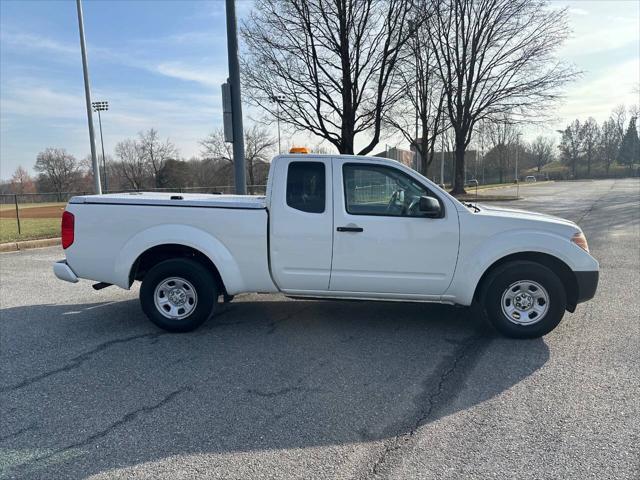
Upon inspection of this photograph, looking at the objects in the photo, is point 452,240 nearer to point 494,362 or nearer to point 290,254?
point 494,362

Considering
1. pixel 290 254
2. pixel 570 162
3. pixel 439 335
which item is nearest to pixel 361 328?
pixel 439 335

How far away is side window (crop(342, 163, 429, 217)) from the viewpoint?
179 inches

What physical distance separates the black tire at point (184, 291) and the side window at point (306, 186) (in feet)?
4.11

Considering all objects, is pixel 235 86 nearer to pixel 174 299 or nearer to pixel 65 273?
pixel 65 273

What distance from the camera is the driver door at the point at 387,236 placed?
4.46 meters

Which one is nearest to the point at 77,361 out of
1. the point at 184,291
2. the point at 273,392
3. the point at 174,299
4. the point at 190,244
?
the point at 174,299

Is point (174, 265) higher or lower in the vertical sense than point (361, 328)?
higher

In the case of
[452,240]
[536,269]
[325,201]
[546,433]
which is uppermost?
[325,201]

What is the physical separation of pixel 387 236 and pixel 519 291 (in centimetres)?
150

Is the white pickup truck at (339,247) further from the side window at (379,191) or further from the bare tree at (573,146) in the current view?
the bare tree at (573,146)

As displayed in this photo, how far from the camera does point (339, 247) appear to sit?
452cm

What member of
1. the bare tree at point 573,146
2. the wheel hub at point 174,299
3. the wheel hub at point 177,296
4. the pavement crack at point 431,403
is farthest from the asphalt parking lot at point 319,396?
the bare tree at point 573,146

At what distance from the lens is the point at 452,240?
444 centimetres

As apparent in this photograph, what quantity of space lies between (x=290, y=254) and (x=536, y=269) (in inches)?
100
